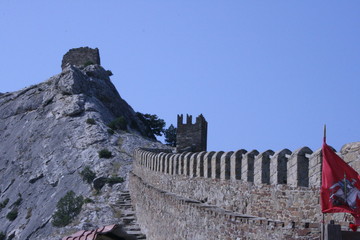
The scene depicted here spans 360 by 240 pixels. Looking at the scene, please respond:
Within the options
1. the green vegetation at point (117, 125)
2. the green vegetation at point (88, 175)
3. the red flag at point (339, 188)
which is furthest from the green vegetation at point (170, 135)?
the red flag at point (339, 188)

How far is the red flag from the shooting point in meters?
9.05

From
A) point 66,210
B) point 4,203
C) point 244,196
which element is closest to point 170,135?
point 4,203

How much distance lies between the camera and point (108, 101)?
208 feet

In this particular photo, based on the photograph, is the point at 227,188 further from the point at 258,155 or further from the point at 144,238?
the point at 144,238

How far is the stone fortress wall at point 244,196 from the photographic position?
10.9 metres

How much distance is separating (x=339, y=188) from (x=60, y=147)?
45.4 metres

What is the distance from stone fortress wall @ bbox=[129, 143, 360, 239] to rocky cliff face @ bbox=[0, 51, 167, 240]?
12.8 meters

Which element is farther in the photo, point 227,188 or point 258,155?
point 227,188

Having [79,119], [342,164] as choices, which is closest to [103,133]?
[79,119]

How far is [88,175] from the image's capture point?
44000mm

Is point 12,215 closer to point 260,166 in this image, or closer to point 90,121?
point 90,121

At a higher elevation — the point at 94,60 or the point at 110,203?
the point at 94,60

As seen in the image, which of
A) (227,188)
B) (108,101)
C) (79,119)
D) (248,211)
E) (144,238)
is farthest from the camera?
(108,101)

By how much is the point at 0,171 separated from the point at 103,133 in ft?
42.0
